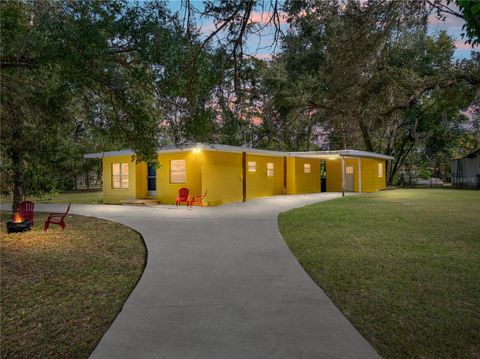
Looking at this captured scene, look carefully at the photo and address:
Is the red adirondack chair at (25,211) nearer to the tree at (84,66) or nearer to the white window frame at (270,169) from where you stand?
the tree at (84,66)

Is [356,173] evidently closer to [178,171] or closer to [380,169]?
[380,169]

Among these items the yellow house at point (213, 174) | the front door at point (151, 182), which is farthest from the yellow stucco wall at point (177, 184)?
the front door at point (151, 182)

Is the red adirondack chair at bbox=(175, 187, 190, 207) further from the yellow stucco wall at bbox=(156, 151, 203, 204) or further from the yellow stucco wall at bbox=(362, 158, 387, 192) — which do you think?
the yellow stucco wall at bbox=(362, 158, 387, 192)

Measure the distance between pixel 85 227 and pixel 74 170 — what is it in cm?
2437

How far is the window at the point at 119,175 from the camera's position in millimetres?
17188

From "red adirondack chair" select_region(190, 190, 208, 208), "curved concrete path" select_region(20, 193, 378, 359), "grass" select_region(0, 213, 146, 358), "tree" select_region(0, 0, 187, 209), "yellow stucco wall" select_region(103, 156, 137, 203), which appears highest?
"tree" select_region(0, 0, 187, 209)

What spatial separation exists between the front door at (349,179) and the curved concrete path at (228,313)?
63.1 ft

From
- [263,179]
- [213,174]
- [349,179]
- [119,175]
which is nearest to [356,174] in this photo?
[349,179]

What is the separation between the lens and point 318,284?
425 centimetres

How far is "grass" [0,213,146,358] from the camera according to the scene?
3018 millimetres

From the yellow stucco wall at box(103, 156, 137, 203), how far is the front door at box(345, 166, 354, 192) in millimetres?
14878

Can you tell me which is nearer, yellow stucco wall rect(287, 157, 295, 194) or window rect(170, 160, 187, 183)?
window rect(170, 160, 187, 183)

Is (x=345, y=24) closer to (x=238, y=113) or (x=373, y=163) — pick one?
(x=238, y=113)

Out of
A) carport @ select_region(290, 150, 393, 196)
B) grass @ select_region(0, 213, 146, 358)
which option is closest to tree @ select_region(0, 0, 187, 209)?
grass @ select_region(0, 213, 146, 358)
